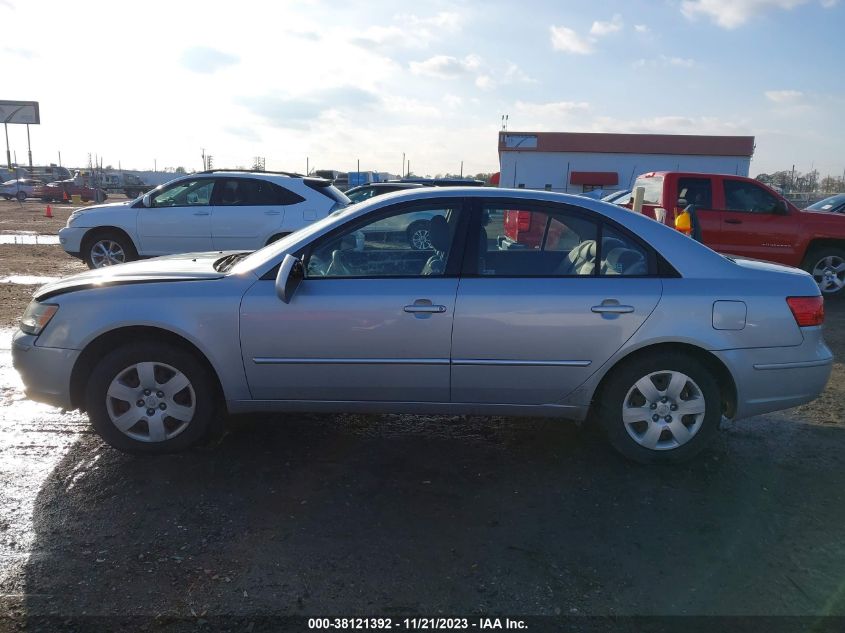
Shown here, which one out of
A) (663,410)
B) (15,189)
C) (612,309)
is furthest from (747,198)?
(15,189)

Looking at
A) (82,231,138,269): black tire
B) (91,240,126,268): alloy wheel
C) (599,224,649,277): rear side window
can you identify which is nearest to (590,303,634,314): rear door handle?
(599,224,649,277): rear side window

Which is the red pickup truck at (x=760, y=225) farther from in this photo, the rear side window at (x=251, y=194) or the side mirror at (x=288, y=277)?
the side mirror at (x=288, y=277)

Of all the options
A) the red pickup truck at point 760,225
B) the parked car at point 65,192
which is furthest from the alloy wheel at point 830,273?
the parked car at point 65,192

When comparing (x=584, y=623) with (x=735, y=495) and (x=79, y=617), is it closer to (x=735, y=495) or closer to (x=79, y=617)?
(x=735, y=495)

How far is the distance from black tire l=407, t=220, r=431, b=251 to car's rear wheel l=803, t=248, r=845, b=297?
318 inches

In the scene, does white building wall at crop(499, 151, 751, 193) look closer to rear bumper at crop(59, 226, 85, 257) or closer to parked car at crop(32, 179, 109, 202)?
parked car at crop(32, 179, 109, 202)

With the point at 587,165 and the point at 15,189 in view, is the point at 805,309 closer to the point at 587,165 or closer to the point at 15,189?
the point at 587,165

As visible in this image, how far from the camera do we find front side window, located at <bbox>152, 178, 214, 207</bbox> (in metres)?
9.74

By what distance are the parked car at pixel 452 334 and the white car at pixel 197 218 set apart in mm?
5961

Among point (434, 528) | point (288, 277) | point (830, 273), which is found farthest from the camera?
point (830, 273)

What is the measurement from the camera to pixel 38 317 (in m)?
3.77

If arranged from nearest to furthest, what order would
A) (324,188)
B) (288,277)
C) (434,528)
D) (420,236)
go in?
(434,528)
(288,277)
(420,236)
(324,188)

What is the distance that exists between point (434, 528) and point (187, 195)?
816cm

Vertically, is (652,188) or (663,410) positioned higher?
(652,188)
